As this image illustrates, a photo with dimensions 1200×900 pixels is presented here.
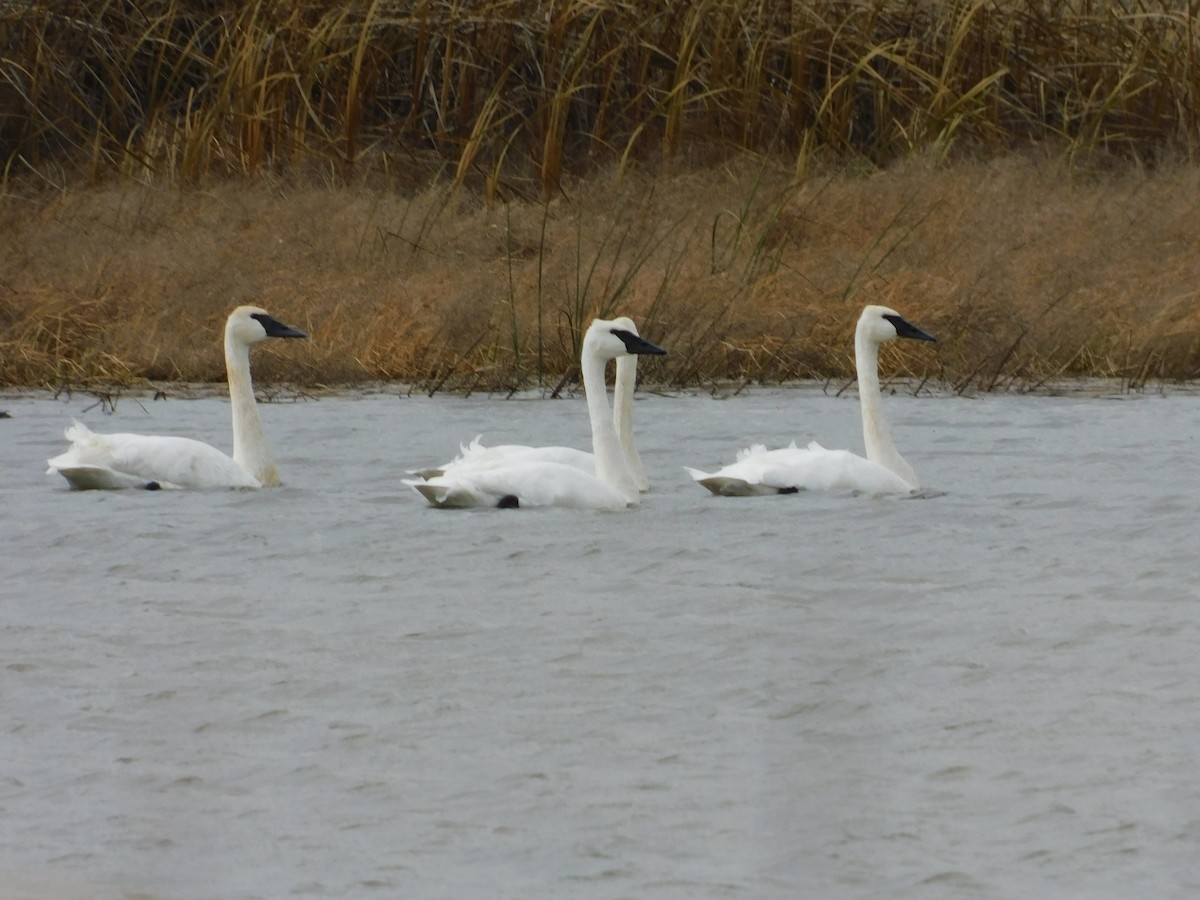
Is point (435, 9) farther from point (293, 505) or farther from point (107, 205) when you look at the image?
point (293, 505)

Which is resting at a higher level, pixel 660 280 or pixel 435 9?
pixel 435 9

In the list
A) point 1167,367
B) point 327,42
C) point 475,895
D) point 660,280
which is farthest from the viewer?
point 327,42

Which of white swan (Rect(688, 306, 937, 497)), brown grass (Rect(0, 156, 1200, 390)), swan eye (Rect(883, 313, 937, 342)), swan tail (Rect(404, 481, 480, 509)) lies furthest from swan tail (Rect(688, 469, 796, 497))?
brown grass (Rect(0, 156, 1200, 390))

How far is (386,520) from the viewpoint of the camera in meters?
7.61

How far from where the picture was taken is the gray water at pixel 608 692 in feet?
12.6

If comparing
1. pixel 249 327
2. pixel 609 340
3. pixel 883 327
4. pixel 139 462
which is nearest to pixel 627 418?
pixel 609 340

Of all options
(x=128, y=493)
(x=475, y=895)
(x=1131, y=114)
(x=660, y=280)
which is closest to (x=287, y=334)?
(x=128, y=493)

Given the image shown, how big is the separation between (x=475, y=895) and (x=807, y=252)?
31.6 ft

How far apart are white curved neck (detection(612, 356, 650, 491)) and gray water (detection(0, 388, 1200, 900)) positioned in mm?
224

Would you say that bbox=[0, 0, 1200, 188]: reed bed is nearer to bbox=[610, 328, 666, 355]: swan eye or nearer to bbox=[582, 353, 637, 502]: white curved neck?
bbox=[610, 328, 666, 355]: swan eye

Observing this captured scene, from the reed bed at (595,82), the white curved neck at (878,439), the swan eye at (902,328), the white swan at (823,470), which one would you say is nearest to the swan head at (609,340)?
the white swan at (823,470)

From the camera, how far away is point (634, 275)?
40.4ft

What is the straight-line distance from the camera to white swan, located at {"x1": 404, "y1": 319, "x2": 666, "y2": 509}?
7.70 metres

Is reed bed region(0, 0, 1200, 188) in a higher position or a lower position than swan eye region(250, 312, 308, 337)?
higher
